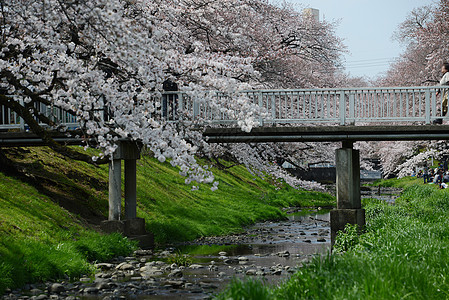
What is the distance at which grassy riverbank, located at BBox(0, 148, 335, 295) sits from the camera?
13219 mm

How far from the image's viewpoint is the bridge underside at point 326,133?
1928 cm

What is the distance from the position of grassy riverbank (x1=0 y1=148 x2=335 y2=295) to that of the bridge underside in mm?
4322

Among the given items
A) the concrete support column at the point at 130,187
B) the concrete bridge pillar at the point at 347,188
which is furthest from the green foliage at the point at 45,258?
the concrete bridge pillar at the point at 347,188

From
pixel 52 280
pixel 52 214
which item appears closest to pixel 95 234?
pixel 52 214

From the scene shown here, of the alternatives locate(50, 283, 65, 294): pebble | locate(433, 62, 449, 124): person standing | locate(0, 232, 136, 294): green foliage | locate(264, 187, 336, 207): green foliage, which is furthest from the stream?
locate(264, 187, 336, 207): green foliage

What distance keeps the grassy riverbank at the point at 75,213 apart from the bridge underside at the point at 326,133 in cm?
432

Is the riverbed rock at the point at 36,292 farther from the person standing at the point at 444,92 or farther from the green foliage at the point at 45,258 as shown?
the person standing at the point at 444,92

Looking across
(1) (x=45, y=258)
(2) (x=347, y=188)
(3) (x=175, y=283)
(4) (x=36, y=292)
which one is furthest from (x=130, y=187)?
(4) (x=36, y=292)

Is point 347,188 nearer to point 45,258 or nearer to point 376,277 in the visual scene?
point 45,258

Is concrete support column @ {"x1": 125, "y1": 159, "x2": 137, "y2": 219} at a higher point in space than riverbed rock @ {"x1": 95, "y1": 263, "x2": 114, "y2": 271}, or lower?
higher

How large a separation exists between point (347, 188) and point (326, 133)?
7.03 ft

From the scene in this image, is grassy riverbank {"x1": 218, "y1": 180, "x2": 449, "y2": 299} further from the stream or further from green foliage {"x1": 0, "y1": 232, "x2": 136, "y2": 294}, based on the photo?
green foliage {"x1": 0, "y1": 232, "x2": 136, "y2": 294}

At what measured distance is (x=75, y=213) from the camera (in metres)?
19.0

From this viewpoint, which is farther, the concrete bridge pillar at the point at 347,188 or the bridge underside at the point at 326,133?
the concrete bridge pillar at the point at 347,188
